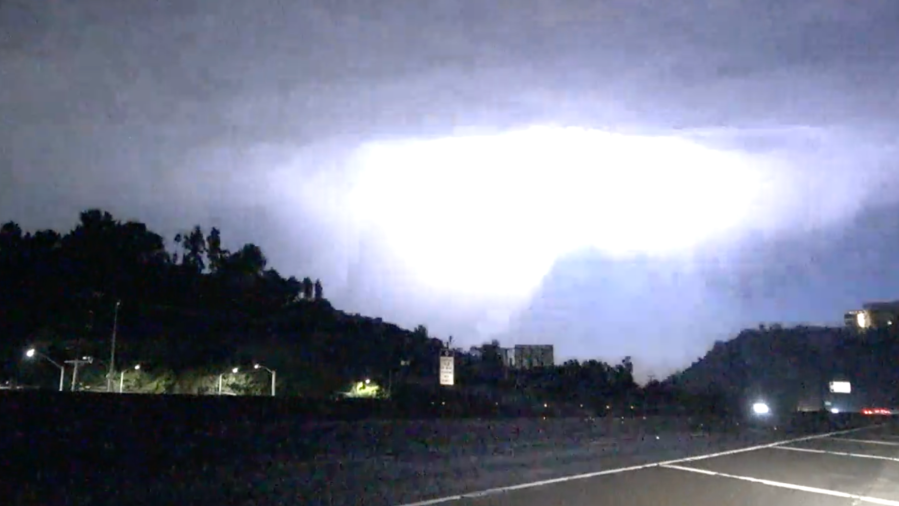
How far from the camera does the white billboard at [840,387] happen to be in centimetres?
11562

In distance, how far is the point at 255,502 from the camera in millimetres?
16188


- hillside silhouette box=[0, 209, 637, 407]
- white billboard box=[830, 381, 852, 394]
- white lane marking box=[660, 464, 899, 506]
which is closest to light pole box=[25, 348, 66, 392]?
hillside silhouette box=[0, 209, 637, 407]

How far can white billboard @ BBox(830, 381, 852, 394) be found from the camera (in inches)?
4552

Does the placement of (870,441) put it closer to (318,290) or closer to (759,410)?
(759,410)

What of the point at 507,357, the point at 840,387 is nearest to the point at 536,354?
the point at 507,357

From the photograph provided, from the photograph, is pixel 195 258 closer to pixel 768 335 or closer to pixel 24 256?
pixel 24 256

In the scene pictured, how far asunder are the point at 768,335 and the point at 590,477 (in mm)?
123122

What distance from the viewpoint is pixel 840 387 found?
380 ft

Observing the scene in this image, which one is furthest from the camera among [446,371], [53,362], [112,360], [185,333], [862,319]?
[862,319]

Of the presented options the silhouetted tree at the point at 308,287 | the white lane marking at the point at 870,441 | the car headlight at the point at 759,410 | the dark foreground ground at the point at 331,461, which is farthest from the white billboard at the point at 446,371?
the silhouetted tree at the point at 308,287

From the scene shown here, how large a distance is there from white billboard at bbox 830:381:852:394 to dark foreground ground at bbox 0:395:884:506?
85629 millimetres

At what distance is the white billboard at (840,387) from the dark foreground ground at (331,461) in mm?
85629

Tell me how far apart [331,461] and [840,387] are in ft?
346

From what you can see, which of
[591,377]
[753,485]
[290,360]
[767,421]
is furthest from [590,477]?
[591,377]
